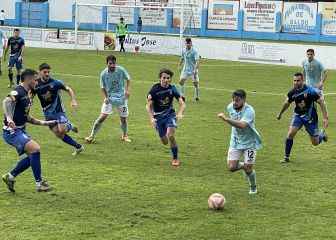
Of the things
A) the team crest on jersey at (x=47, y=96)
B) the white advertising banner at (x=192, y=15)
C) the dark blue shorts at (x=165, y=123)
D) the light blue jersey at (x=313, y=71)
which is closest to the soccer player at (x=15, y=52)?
the light blue jersey at (x=313, y=71)

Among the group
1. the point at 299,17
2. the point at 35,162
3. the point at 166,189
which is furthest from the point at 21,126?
the point at 299,17

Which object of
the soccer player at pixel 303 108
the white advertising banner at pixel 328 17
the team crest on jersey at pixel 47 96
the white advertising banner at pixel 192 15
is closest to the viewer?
the soccer player at pixel 303 108

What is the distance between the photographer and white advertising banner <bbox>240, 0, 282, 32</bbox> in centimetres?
5435

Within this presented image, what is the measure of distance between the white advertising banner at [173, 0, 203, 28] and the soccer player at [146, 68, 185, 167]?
133 ft

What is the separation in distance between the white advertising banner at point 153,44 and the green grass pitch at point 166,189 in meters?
27.5

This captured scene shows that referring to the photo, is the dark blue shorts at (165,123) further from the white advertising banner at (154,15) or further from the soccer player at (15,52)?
the white advertising banner at (154,15)

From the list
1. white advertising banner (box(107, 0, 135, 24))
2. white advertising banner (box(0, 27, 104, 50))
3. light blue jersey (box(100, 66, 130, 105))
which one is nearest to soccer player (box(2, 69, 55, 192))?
light blue jersey (box(100, 66, 130, 105))

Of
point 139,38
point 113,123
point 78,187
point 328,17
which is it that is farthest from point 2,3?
point 78,187

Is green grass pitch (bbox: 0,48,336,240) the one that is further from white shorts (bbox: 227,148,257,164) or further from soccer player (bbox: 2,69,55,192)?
white shorts (bbox: 227,148,257,164)

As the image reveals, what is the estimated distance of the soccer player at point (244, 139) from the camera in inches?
448

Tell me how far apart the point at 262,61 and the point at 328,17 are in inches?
424

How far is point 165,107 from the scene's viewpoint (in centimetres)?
1441

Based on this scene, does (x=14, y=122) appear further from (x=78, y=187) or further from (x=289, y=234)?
(x=289, y=234)

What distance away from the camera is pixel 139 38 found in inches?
2010
